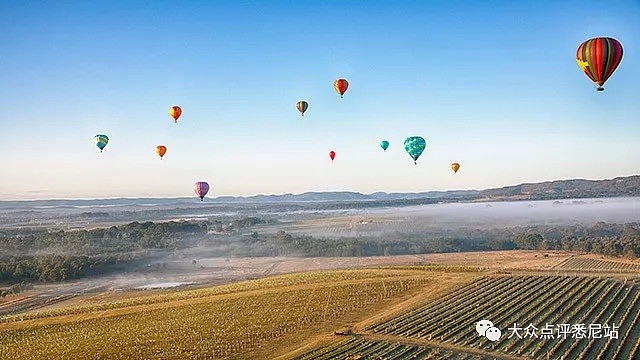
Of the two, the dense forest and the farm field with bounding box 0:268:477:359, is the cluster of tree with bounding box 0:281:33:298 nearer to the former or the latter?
the dense forest

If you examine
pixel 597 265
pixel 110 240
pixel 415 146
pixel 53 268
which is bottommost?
pixel 53 268

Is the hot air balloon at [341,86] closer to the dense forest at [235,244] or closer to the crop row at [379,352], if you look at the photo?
the crop row at [379,352]

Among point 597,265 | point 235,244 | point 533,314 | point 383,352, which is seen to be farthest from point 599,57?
point 235,244

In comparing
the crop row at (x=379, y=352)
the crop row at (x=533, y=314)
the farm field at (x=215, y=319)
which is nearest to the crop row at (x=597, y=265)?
the crop row at (x=533, y=314)

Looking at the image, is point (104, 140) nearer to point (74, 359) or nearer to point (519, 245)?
point (74, 359)

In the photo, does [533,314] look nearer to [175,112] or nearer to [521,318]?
[521,318]

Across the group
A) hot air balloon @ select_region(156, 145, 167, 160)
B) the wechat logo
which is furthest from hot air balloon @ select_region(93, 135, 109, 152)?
the wechat logo
